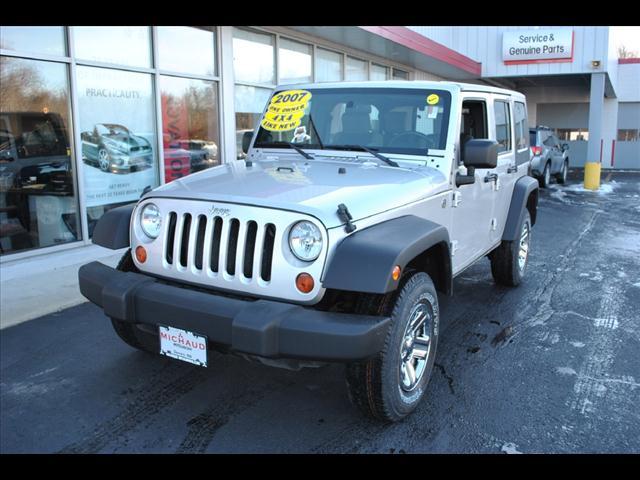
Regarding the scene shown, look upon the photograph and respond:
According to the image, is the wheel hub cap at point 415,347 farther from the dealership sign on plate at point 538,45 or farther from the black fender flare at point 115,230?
the dealership sign on plate at point 538,45

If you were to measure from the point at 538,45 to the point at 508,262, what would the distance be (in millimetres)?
14407

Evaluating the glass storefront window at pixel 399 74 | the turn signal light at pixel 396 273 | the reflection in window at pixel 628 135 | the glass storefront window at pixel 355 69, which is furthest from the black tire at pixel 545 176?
the turn signal light at pixel 396 273

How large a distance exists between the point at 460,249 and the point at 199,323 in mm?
2231

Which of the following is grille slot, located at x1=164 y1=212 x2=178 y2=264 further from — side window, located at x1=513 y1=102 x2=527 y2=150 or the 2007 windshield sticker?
side window, located at x1=513 y1=102 x2=527 y2=150

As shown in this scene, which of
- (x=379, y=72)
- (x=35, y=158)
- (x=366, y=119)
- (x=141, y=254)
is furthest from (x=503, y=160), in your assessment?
(x=379, y=72)

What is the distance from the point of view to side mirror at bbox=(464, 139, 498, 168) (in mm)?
3854

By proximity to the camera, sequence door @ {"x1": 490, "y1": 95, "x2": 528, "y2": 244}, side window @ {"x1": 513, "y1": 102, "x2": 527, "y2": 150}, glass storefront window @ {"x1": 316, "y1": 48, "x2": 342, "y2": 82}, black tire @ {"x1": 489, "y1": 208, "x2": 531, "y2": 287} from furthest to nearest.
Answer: glass storefront window @ {"x1": 316, "y1": 48, "x2": 342, "y2": 82} → side window @ {"x1": 513, "y1": 102, "x2": 527, "y2": 150} → black tire @ {"x1": 489, "y1": 208, "x2": 531, "y2": 287} → door @ {"x1": 490, "y1": 95, "x2": 528, "y2": 244}

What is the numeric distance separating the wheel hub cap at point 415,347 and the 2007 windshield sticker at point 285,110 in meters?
1.95

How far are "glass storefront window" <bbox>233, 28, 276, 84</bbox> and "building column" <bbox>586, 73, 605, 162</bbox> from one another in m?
10.9

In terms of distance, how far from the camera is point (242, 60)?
33.2ft

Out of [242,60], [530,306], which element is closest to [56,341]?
[530,306]

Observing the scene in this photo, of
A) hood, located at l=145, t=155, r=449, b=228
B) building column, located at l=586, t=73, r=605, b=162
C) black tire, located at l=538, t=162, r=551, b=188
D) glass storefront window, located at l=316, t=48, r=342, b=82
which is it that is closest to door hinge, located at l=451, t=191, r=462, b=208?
hood, located at l=145, t=155, r=449, b=228

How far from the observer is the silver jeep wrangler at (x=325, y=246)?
277 cm

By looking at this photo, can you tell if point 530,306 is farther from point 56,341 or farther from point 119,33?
point 119,33
